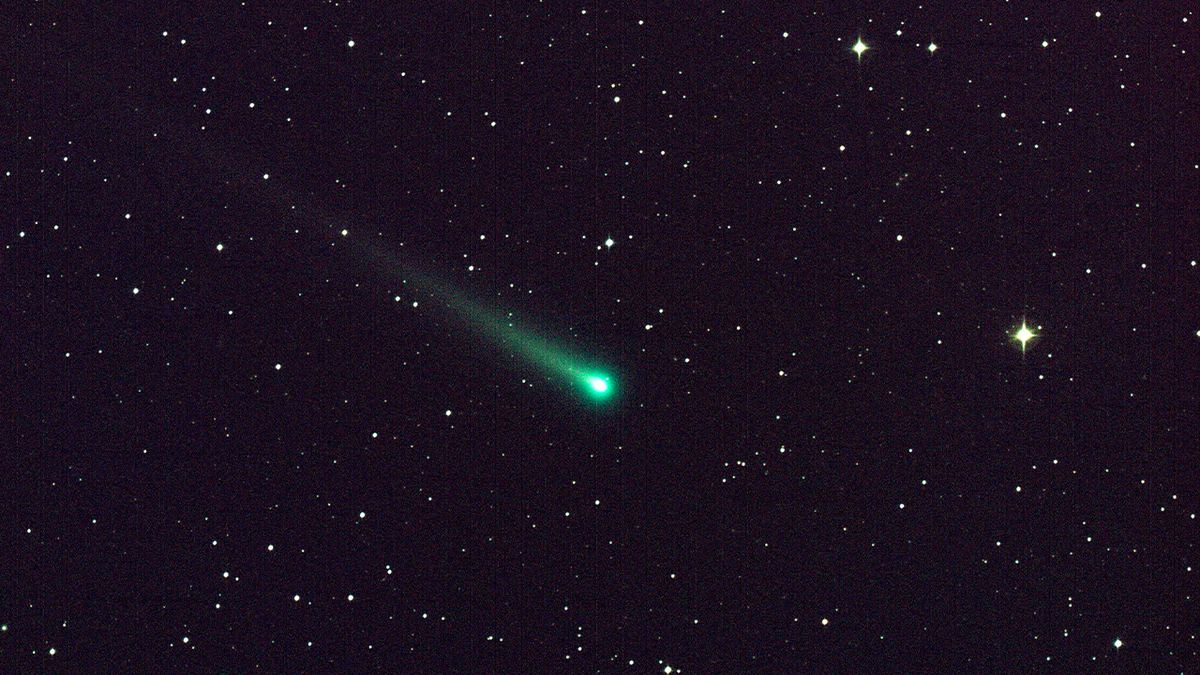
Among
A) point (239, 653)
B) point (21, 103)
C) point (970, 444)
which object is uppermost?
point (21, 103)

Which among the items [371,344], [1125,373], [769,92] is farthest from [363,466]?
[1125,373]

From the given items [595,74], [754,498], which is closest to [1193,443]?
[754,498]

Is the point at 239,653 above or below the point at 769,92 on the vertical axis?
below

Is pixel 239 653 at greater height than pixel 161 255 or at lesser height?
lesser

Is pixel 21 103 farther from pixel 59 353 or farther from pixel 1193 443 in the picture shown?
pixel 1193 443

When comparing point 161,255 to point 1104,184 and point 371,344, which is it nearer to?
point 371,344

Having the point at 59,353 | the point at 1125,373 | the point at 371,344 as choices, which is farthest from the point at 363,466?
the point at 1125,373

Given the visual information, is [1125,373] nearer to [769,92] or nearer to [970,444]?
[970,444]
